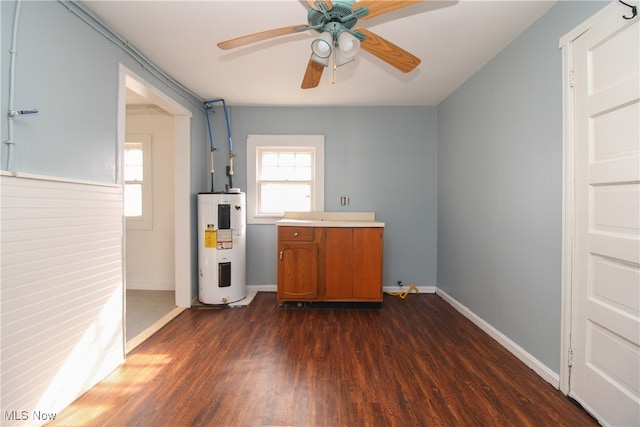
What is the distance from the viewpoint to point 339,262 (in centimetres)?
294

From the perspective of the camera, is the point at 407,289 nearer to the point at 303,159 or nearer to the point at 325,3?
the point at 303,159

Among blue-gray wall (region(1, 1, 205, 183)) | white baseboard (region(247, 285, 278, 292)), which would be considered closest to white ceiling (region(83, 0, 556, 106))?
blue-gray wall (region(1, 1, 205, 183))

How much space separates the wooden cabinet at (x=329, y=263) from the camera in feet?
9.63

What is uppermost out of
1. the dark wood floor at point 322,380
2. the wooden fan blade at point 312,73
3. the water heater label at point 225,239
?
the wooden fan blade at point 312,73

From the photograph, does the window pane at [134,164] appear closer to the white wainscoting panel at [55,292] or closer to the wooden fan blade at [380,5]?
the white wainscoting panel at [55,292]

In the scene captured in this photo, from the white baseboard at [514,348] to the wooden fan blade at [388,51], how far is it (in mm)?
2091

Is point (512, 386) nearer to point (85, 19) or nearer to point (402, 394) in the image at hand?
point (402, 394)

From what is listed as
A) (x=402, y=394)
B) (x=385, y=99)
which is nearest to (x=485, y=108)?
(x=385, y=99)

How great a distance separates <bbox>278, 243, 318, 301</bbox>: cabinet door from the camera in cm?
294

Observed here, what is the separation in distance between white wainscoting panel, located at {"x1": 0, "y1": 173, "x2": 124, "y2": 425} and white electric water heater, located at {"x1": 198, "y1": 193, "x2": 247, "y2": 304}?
1.08 meters

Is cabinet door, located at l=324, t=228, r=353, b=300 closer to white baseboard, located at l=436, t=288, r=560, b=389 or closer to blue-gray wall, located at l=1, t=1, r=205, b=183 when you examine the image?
white baseboard, located at l=436, t=288, r=560, b=389

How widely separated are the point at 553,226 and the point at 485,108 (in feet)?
4.05

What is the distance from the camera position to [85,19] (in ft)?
5.48

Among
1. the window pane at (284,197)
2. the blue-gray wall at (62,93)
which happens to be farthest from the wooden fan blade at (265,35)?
the window pane at (284,197)
